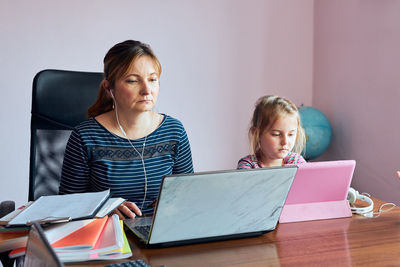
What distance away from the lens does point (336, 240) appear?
3.51 ft

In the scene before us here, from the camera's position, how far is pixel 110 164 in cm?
150

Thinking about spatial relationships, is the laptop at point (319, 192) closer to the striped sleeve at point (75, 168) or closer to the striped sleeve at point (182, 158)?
the striped sleeve at point (182, 158)

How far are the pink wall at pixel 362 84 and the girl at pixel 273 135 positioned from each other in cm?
121

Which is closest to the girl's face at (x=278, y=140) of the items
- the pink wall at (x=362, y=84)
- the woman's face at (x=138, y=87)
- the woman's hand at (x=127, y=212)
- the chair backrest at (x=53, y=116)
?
the woman's face at (x=138, y=87)

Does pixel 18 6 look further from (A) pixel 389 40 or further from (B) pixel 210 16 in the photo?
(A) pixel 389 40

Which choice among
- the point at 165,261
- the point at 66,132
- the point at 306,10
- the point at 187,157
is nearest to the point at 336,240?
the point at 165,261

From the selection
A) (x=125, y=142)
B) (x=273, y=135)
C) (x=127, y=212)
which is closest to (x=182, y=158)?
(x=125, y=142)

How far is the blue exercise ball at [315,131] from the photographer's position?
2963 millimetres

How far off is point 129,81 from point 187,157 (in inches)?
14.3

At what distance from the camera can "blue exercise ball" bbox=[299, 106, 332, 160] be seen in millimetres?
2963

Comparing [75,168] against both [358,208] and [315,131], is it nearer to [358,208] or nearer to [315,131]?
[358,208]

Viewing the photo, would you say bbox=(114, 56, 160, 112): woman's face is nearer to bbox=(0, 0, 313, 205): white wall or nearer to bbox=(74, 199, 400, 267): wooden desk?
bbox=(74, 199, 400, 267): wooden desk

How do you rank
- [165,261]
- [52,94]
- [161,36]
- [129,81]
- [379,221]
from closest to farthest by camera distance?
[165,261]
[379,221]
[129,81]
[52,94]
[161,36]

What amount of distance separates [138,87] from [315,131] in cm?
176
